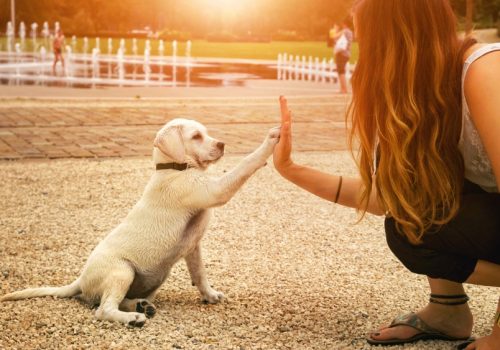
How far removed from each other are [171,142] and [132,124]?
7.73m

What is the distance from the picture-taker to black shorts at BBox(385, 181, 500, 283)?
3.24 m

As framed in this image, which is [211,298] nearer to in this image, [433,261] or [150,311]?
[150,311]

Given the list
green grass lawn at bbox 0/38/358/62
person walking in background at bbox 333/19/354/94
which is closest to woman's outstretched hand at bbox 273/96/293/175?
person walking in background at bbox 333/19/354/94

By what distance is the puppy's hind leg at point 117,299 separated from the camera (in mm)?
3641

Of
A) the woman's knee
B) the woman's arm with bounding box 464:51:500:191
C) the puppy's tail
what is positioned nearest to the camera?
the woman's arm with bounding box 464:51:500:191

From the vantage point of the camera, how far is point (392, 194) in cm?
336

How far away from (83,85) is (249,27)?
56886mm

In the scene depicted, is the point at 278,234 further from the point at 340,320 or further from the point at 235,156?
the point at 235,156

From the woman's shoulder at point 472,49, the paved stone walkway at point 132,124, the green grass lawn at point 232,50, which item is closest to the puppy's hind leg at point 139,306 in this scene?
the woman's shoulder at point 472,49

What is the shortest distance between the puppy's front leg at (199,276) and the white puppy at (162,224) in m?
0.08

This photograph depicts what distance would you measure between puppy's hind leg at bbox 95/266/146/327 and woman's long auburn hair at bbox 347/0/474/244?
1.34 meters

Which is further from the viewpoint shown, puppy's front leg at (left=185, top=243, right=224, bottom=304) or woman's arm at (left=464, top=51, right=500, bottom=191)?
puppy's front leg at (left=185, top=243, right=224, bottom=304)

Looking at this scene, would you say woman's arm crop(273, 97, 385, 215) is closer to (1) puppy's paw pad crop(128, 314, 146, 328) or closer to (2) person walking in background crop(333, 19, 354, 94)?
(1) puppy's paw pad crop(128, 314, 146, 328)

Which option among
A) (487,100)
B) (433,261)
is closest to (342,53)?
(433,261)
